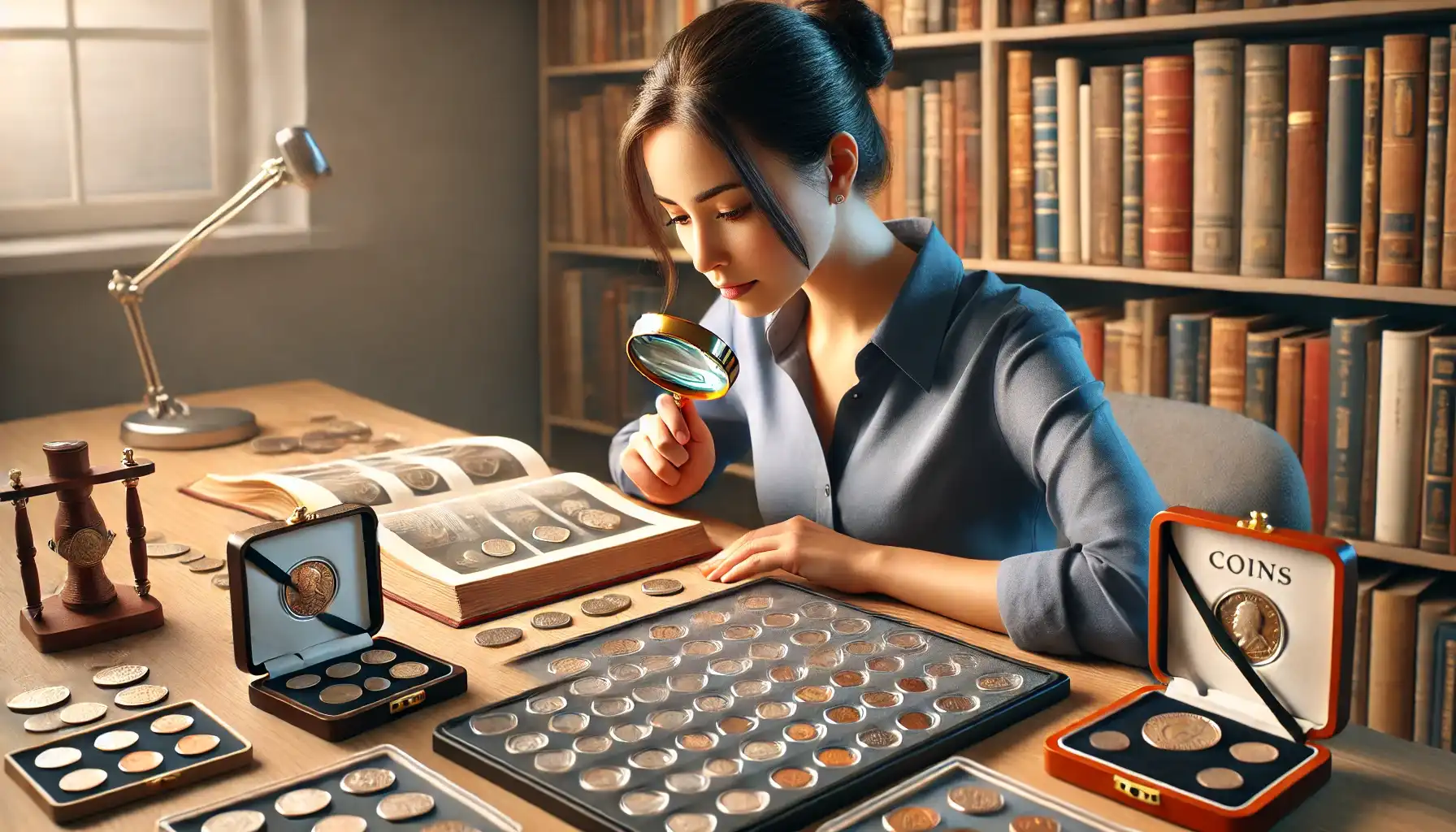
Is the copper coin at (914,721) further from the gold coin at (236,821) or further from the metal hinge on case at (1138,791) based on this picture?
the gold coin at (236,821)

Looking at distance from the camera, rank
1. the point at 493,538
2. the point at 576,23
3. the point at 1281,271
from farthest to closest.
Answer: the point at 576,23 → the point at 1281,271 → the point at 493,538

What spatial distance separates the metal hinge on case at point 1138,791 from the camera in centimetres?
83

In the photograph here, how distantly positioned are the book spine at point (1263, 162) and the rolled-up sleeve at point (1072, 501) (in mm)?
808

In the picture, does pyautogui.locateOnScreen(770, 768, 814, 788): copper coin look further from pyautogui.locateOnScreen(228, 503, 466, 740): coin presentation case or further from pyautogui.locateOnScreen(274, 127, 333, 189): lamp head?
pyautogui.locateOnScreen(274, 127, 333, 189): lamp head

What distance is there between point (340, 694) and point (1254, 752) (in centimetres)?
66

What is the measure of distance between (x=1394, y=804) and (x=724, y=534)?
763 millimetres

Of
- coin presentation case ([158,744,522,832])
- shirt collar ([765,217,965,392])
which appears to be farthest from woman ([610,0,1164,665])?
coin presentation case ([158,744,522,832])

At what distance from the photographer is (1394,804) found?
87cm

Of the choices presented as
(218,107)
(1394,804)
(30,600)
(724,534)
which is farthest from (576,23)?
(1394,804)

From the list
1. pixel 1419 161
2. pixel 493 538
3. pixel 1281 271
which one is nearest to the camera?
pixel 493 538

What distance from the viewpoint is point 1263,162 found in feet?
6.65

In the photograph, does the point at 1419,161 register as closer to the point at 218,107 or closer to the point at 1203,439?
the point at 1203,439

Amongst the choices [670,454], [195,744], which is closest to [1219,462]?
[670,454]

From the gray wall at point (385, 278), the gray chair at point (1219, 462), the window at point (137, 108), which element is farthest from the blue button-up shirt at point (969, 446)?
the window at point (137, 108)
